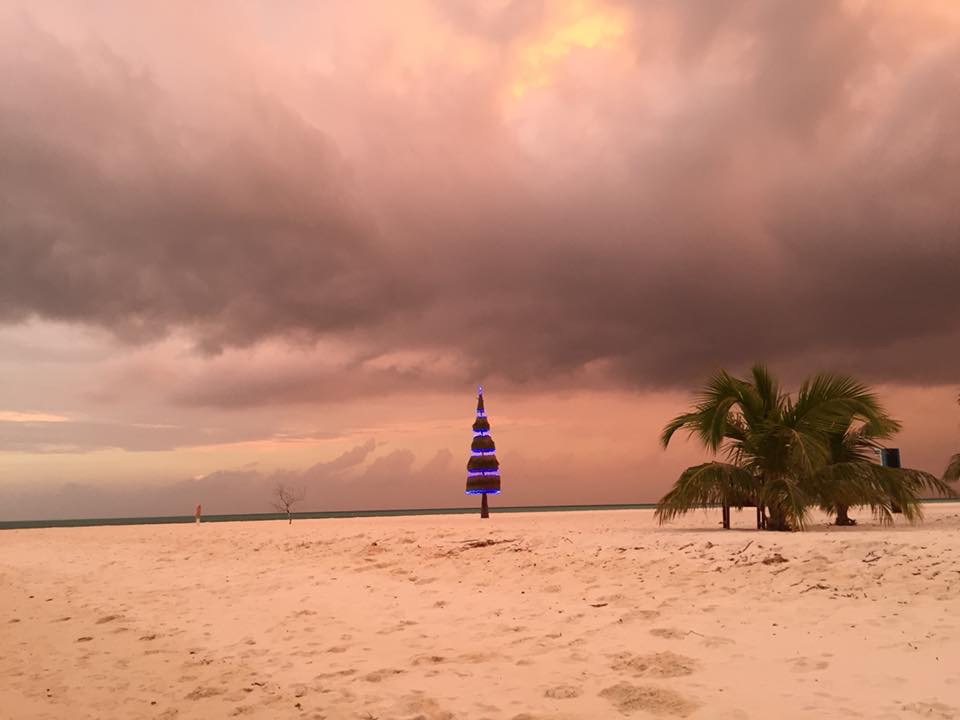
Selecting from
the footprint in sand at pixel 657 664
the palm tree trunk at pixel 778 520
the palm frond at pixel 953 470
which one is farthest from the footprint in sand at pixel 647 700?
the palm frond at pixel 953 470

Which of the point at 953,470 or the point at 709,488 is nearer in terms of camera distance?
the point at 709,488

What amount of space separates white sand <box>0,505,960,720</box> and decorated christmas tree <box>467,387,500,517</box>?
16.8 meters

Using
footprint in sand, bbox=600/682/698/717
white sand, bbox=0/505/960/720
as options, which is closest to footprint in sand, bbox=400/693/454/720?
white sand, bbox=0/505/960/720

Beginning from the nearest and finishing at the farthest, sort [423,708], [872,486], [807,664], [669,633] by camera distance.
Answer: [423,708] < [807,664] < [669,633] < [872,486]

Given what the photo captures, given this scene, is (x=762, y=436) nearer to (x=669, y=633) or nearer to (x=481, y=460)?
(x=669, y=633)

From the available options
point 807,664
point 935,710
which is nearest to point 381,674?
point 807,664

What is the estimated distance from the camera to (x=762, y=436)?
14867 mm

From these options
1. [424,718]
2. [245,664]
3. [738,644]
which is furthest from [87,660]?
[738,644]

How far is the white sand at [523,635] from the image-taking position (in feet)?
18.6

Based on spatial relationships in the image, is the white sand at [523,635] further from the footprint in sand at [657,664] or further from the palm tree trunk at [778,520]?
the palm tree trunk at [778,520]

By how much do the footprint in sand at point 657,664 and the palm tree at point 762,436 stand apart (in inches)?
327

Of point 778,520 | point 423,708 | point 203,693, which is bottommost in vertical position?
point 203,693

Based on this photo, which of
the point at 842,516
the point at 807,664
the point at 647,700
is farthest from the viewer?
the point at 842,516

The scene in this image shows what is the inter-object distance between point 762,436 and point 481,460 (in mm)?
16880
